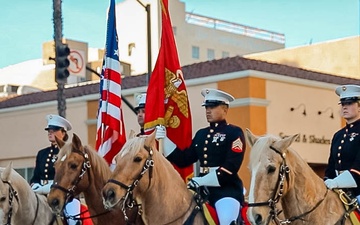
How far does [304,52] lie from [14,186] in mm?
29400

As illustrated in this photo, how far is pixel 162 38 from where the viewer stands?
9680mm

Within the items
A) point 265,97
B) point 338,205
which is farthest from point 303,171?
point 265,97

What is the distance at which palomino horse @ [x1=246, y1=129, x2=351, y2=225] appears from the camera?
6.33 metres

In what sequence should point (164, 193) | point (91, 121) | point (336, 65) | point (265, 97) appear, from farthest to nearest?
point (336, 65), point (91, 121), point (265, 97), point (164, 193)

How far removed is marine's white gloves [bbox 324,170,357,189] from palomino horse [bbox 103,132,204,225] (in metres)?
1.52

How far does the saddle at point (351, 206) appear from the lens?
23.4 ft

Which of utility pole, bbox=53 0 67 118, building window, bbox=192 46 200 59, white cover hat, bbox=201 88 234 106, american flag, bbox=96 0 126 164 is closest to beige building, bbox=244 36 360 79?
utility pole, bbox=53 0 67 118

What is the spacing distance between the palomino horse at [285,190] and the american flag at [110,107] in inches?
129

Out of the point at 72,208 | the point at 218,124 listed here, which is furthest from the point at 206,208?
the point at 72,208

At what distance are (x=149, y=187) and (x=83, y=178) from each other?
1191mm

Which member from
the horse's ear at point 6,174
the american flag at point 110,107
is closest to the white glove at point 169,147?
the american flag at point 110,107

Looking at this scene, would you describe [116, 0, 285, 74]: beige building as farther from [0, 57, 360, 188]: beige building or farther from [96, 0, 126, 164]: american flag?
[96, 0, 126, 164]: american flag

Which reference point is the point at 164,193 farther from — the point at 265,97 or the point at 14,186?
the point at 265,97

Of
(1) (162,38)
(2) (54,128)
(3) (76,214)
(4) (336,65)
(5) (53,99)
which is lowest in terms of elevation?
(3) (76,214)
